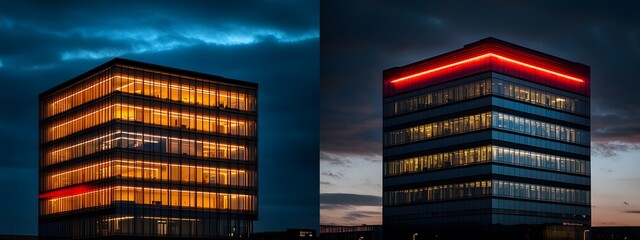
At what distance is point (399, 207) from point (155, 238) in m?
48.6

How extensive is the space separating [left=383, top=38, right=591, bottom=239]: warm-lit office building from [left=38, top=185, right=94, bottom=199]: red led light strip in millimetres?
55337

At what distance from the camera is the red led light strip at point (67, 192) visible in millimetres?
150825

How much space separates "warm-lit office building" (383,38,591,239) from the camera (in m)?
155

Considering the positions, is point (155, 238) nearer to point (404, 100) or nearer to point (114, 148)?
point (114, 148)

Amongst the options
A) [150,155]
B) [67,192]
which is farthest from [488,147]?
[67,192]

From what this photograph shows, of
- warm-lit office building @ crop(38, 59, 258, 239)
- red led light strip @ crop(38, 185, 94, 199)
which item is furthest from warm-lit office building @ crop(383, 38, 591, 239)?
red led light strip @ crop(38, 185, 94, 199)

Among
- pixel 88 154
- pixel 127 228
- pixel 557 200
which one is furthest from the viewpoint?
pixel 557 200

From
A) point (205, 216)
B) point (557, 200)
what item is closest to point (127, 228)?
point (205, 216)

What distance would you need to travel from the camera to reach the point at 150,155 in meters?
146

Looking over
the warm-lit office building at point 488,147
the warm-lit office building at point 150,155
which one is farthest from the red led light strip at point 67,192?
the warm-lit office building at point 488,147

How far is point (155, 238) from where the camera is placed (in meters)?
144

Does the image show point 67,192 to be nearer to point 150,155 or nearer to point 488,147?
point 150,155

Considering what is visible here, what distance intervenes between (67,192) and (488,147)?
70.5m

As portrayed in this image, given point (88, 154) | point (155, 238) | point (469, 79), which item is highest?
point (469, 79)
